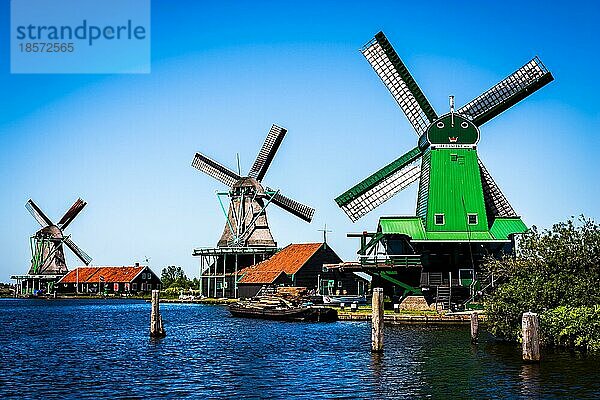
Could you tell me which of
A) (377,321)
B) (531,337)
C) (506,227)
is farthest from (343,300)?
(531,337)

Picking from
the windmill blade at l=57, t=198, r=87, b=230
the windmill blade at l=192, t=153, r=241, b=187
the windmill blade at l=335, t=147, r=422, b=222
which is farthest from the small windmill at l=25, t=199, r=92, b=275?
the windmill blade at l=335, t=147, r=422, b=222

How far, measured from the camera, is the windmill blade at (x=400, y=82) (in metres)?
53.1

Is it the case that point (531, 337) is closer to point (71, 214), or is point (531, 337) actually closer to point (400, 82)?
point (400, 82)

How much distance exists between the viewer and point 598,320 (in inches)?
1220

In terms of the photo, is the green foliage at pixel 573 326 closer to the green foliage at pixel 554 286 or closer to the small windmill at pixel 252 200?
the green foliage at pixel 554 286

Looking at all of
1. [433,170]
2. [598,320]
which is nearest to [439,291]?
[433,170]

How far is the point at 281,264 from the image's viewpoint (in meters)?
77.2

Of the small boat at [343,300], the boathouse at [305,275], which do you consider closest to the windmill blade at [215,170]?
the boathouse at [305,275]

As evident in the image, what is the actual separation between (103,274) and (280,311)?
7226 centimetres

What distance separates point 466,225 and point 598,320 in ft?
64.9

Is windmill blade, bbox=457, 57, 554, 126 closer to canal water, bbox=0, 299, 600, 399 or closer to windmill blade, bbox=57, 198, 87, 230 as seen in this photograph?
canal water, bbox=0, 299, 600, 399

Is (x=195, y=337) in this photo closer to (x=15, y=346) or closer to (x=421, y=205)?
(x=15, y=346)

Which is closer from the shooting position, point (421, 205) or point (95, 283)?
point (421, 205)

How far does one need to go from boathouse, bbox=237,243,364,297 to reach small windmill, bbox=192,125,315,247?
6526mm
